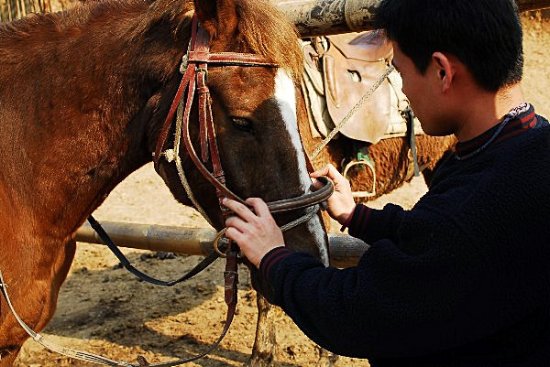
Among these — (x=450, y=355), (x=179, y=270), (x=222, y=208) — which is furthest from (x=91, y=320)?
(x=450, y=355)

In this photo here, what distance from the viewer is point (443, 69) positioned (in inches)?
45.7

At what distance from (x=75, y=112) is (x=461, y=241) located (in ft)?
4.88

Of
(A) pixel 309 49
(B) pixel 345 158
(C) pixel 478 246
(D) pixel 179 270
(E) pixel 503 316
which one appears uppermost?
(C) pixel 478 246

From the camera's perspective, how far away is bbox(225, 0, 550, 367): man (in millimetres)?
1079

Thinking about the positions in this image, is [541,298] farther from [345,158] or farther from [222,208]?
[345,158]

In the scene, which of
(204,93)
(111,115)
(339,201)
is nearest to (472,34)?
(339,201)

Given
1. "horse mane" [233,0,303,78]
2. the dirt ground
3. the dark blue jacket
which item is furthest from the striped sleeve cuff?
the dirt ground

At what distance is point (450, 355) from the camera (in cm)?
119

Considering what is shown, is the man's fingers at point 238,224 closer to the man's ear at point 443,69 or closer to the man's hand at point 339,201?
the man's hand at point 339,201

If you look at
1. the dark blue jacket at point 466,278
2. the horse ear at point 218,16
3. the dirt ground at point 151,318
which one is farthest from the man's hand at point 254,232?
the dirt ground at point 151,318

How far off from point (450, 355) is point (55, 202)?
1529 mm

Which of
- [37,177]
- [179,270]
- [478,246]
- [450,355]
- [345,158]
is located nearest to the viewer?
[478,246]

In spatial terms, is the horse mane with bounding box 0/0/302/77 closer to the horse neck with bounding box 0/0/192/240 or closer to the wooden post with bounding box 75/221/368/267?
the horse neck with bounding box 0/0/192/240

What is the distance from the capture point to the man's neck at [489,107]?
1182mm
